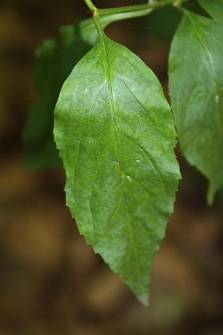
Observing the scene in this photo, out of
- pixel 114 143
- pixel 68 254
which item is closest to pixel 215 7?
pixel 114 143

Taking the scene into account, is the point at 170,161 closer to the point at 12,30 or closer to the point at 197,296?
the point at 197,296

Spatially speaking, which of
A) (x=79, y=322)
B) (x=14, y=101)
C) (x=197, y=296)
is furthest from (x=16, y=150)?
(x=197, y=296)

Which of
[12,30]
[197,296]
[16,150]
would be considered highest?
[12,30]

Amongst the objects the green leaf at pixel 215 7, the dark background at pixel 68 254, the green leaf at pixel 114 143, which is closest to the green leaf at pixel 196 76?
the green leaf at pixel 215 7

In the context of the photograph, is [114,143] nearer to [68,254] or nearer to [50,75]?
[50,75]

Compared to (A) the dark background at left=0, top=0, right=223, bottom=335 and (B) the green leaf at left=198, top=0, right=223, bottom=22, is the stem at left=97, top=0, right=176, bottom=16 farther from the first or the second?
(A) the dark background at left=0, top=0, right=223, bottom=335

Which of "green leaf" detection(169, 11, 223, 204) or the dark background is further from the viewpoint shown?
the dark background

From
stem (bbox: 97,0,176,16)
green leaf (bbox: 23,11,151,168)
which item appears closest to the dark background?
Answer: green leaf (bbox: 23,11,151,168)
